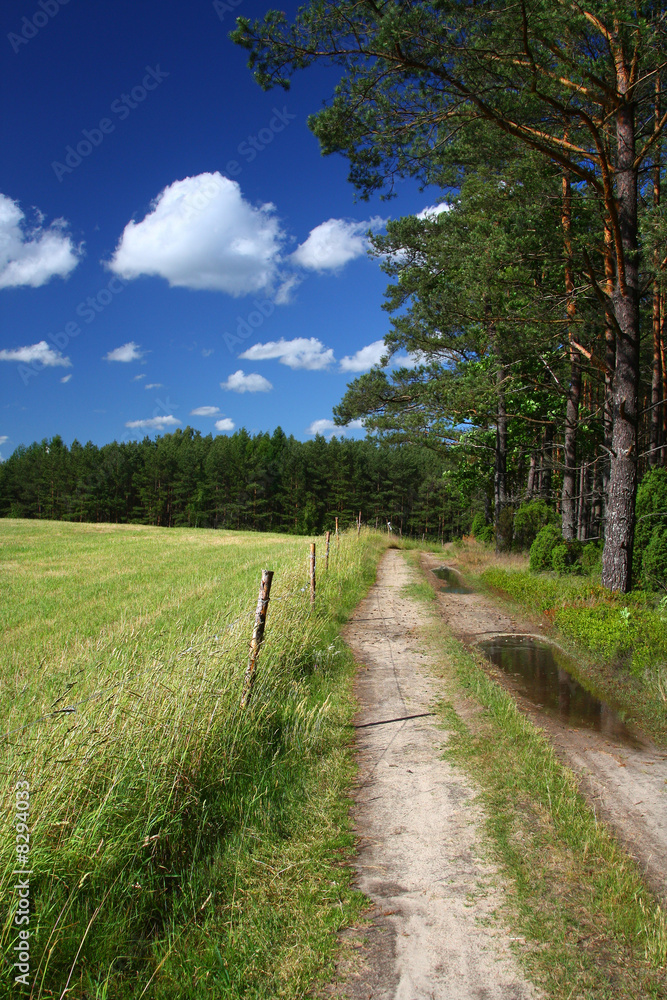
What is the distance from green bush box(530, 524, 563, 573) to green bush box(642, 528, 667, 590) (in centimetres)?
288

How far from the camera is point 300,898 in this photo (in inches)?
122

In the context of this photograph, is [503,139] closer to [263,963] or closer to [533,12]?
[533,12]

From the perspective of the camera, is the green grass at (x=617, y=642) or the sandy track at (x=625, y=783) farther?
the green grass at (x=617, y=642)

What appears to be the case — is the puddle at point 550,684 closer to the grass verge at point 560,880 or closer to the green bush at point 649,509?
the grass verge at point 560,880

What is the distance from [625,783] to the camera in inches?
176

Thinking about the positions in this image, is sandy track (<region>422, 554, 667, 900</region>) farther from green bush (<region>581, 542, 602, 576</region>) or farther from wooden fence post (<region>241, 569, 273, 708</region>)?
green bush (<region>581, 542, 602, 576</region>)

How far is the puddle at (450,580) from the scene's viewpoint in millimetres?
14795

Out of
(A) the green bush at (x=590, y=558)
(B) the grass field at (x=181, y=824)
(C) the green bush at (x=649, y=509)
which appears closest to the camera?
(B) the grass field at (x=181, y=824)

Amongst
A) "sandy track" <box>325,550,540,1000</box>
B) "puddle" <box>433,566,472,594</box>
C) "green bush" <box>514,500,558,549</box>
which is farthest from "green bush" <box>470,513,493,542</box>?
"sandy track" <box>325,550,540,1000</box>

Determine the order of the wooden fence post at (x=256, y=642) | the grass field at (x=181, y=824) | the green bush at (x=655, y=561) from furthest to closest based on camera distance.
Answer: the green bush at (x=655, y=561) < the wooden fence post at (x=256, y=642) < the grass field at (x=181, y=824)

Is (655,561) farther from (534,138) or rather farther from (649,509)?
(534,138)

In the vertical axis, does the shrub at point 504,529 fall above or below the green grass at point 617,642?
above
